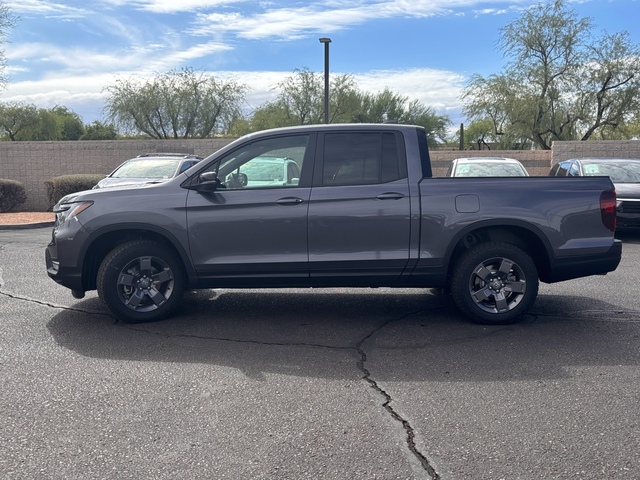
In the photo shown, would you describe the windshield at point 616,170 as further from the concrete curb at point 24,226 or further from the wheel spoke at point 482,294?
the concrete curb at point 24,226

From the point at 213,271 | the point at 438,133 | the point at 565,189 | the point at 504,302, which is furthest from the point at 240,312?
the point at 438,133

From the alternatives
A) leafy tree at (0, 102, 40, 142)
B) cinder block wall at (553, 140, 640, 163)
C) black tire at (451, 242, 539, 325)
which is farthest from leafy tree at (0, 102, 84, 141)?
black tire at (451, 242, 539, 325)

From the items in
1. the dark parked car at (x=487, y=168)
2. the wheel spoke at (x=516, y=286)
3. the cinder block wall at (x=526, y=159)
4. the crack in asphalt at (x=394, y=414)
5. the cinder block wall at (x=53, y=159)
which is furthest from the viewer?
the cinder block wall at (x=526, y=159)

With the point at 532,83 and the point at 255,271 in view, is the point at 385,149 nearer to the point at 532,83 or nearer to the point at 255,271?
the point at 255,271

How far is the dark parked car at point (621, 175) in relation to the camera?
12.0 m

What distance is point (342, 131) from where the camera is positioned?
652cm

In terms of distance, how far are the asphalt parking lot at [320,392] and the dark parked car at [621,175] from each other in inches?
207

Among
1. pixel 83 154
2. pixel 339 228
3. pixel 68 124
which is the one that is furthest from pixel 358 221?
pixel 68 124

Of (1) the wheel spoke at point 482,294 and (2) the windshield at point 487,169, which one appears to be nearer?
(1) the wheel spoke at point 482,294

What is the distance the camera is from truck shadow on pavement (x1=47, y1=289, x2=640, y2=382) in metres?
5.20

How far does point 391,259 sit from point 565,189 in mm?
1830

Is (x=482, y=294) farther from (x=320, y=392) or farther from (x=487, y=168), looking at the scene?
(x=487, y=168)

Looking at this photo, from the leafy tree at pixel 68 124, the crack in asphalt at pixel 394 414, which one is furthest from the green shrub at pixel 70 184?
the leafy tree at pixel 68 124

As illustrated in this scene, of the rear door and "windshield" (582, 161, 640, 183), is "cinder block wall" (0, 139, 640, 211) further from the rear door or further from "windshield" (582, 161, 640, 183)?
the rear door
